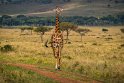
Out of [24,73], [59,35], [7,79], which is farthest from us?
[59,35]

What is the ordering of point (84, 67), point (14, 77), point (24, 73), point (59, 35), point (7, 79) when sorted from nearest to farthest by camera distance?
point (7, 79) < point (14, 77) < point (24, 73) < point (59, 35) < point (84, 67)

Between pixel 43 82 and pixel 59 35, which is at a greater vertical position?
pixel 59 35

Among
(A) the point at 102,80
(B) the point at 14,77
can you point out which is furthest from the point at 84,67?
(B) the point at 14,77

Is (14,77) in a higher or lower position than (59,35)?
lower

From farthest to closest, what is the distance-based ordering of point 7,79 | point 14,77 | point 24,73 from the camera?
point 24,73 < point 14,77 < point 7,79

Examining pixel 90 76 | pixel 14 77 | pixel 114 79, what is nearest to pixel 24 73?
pixel 14 77

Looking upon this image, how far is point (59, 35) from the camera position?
2723 cm

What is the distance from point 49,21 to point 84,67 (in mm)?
167525

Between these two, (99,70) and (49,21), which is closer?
(99,70)

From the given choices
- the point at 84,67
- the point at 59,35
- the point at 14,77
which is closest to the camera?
the point at 14,77

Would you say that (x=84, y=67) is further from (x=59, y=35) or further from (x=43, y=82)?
(x=43, y=82)

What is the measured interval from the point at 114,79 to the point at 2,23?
582 ft

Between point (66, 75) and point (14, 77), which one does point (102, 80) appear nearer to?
point (66, 75)

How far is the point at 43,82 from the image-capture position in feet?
70.4
